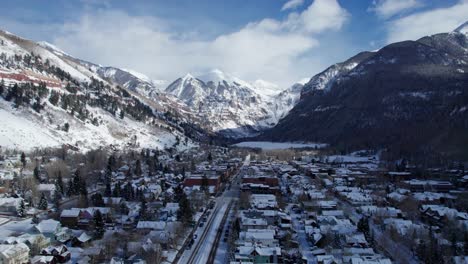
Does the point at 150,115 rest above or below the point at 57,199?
above

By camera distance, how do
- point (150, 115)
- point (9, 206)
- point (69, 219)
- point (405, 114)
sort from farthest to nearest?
1. point (150, 115)
2. point (405, 114)
3. point (9, 206)
4. point (69, 219)

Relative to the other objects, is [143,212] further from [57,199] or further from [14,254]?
[14,254]

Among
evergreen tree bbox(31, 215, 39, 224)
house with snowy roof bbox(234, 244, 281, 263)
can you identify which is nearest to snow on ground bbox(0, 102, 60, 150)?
evergreen tree bbox(31, 215, 39, 224)

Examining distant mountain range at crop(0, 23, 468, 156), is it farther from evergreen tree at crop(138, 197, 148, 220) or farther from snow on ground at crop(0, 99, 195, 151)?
evergreen tree at crop(138, 197, 148, 220)

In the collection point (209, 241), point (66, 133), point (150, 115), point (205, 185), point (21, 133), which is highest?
point (150, 115)

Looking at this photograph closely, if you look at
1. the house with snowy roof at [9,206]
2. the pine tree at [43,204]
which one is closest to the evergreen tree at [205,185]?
the pine tree at [43,204]

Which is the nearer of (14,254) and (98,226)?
(14,254)

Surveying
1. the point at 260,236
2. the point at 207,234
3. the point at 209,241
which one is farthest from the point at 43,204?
the point at 260,236
